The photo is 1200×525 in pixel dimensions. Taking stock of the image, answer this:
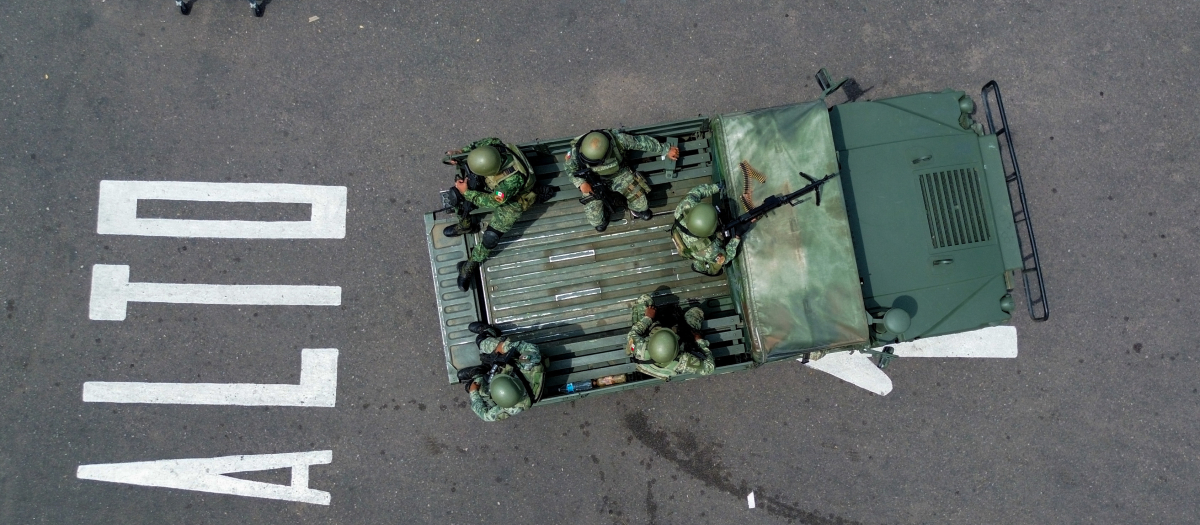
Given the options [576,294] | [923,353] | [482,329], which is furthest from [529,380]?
[923,353]

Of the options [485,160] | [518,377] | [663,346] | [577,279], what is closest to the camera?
[663,346]

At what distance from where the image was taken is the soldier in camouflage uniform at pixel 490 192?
475 centimetres

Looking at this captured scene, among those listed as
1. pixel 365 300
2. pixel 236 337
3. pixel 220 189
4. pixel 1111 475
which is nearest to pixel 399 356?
pixel 365 300

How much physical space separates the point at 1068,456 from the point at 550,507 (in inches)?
211

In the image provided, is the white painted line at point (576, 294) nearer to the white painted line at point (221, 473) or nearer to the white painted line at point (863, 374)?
the white painted line at point (863, 374)

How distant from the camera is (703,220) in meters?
4.34

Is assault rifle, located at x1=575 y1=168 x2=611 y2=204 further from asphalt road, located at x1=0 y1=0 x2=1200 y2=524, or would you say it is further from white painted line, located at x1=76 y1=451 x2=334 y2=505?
white painted line, located at x1=76 y1=451 x2=334 y2=505

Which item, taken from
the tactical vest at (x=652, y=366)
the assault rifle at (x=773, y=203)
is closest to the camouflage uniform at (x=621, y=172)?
the assault rifle at (x=773, y=203)

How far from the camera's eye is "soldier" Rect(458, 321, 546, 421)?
466 cm

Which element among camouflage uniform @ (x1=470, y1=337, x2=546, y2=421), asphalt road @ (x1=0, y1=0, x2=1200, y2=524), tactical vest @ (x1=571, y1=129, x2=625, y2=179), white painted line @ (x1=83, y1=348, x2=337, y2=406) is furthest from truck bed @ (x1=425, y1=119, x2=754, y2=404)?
white painted line @ (x1=83, y1=348, x2=337, y2=406)

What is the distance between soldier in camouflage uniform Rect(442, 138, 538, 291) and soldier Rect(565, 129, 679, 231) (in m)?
0.43

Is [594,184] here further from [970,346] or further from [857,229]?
[970,346]

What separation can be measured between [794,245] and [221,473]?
6041 mm

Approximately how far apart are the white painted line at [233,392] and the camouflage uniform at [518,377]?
2059 mm
